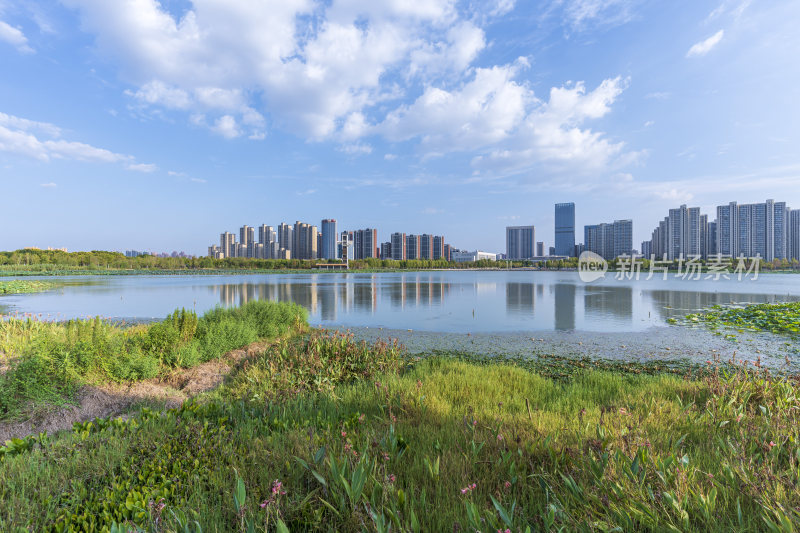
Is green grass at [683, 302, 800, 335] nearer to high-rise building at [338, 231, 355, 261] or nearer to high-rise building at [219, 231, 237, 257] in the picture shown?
high-rise building at [338, 231, 355, 261]

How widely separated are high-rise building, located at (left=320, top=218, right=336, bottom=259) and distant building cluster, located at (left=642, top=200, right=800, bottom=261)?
471ft

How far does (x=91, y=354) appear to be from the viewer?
643 cm

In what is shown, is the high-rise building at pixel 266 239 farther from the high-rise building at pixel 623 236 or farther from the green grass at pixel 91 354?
the green grass at pixel 91 354

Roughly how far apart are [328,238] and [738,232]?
165279mm

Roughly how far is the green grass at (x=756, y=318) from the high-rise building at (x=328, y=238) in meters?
175

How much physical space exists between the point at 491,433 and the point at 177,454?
274 cm

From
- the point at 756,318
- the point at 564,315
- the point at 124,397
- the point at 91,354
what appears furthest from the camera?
the point at 564,315

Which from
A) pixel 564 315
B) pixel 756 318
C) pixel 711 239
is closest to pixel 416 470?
pixel 564 315

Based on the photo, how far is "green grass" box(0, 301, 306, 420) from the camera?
5.25 meters

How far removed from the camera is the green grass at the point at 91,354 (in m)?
5.25

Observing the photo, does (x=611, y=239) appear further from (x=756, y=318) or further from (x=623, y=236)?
(x=756, y=318)

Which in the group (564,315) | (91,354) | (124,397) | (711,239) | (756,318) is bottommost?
(564,315)

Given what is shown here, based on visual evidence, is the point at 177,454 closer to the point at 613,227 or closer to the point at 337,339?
the point at 337,339

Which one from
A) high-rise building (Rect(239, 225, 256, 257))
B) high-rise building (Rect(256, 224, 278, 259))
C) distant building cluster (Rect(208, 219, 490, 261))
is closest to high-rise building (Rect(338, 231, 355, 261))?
distant building cluster (Rect(208, 219, 490, 261))
